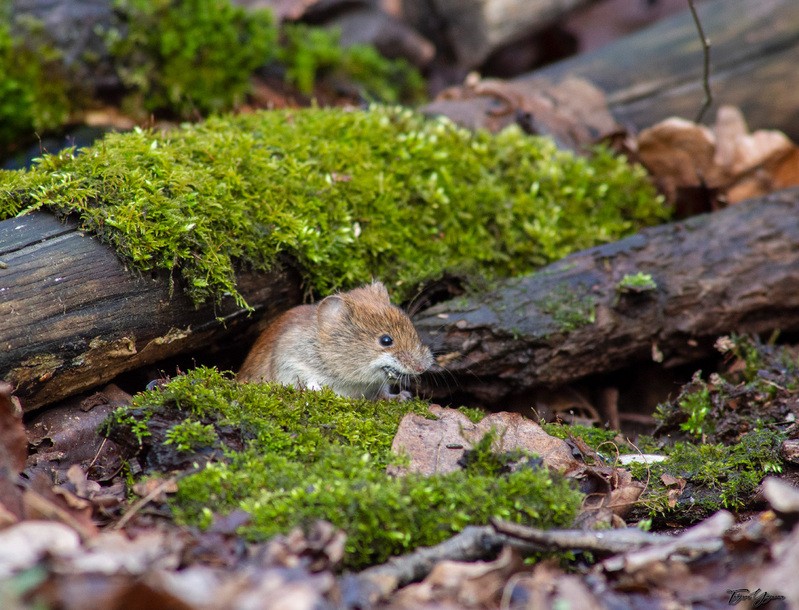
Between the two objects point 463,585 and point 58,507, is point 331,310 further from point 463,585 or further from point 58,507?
point 463,585

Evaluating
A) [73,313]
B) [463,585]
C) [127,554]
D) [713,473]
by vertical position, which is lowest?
[713,473]

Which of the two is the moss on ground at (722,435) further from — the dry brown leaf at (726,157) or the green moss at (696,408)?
the dry brown leaf at (726,157)

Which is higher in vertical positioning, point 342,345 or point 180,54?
point 180,54

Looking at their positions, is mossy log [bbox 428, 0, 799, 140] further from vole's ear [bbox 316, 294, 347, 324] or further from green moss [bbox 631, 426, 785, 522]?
green moss [bbox 631, 426, 785, 522]

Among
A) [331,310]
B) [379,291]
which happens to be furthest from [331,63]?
[331,310]

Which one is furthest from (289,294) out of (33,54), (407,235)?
(33,54)

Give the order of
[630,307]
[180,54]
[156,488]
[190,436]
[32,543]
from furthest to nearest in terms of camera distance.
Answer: [180,54], [630,307], [190,436], [156,488], [32,543]

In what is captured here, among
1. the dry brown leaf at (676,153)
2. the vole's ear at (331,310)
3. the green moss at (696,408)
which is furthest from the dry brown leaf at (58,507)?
the dry brown leaf at (676,153)
